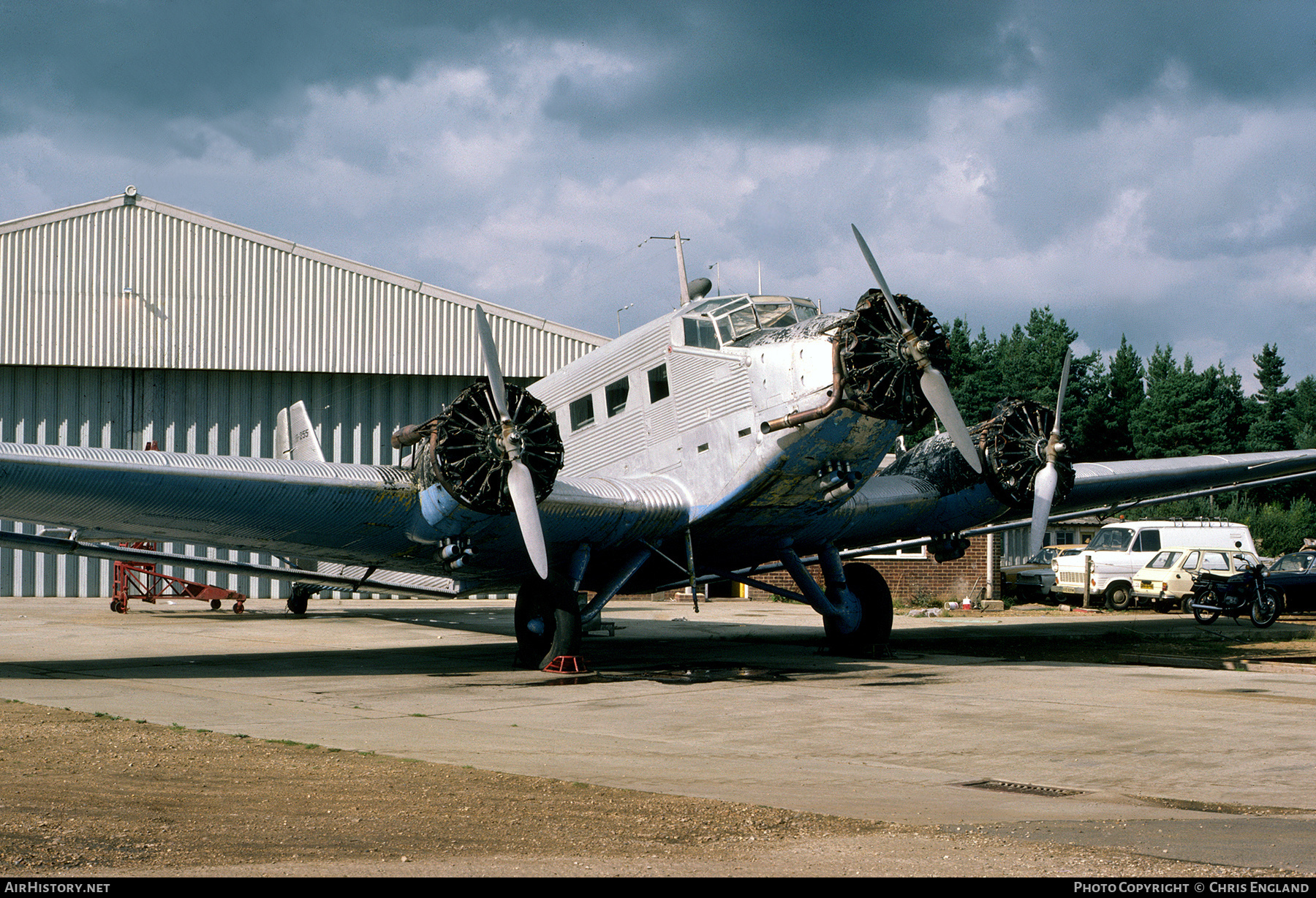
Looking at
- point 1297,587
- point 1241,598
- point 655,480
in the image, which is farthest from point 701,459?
point 1297,587

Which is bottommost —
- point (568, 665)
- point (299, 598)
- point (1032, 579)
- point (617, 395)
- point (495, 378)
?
point (568, 665)

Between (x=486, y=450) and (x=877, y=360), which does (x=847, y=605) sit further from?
(x=486, y=450)

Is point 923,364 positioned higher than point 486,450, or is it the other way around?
point 923,364

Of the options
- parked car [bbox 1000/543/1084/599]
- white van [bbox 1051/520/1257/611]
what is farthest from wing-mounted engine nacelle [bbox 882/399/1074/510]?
parked car [bbox 1000/543/1084/599]

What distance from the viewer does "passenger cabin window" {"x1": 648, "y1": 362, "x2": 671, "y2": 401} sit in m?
16.9

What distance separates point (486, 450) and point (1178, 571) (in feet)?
85.5

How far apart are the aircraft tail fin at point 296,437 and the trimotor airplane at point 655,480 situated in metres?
3.73

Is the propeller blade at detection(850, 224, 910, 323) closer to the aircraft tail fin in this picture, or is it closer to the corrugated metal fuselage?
the corrugated metal fuselage

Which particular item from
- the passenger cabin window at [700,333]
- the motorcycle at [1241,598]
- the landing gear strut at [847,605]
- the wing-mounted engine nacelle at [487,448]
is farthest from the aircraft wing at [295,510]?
the motorcycle at [1241,598]

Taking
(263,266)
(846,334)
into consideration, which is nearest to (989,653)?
(846,334)

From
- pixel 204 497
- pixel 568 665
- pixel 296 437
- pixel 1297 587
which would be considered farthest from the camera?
pixel 1297 587

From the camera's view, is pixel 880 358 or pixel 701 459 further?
pixel 701 459

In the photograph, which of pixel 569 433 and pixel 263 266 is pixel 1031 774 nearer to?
pixel 569 433

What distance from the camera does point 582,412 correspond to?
1892 centimetres
